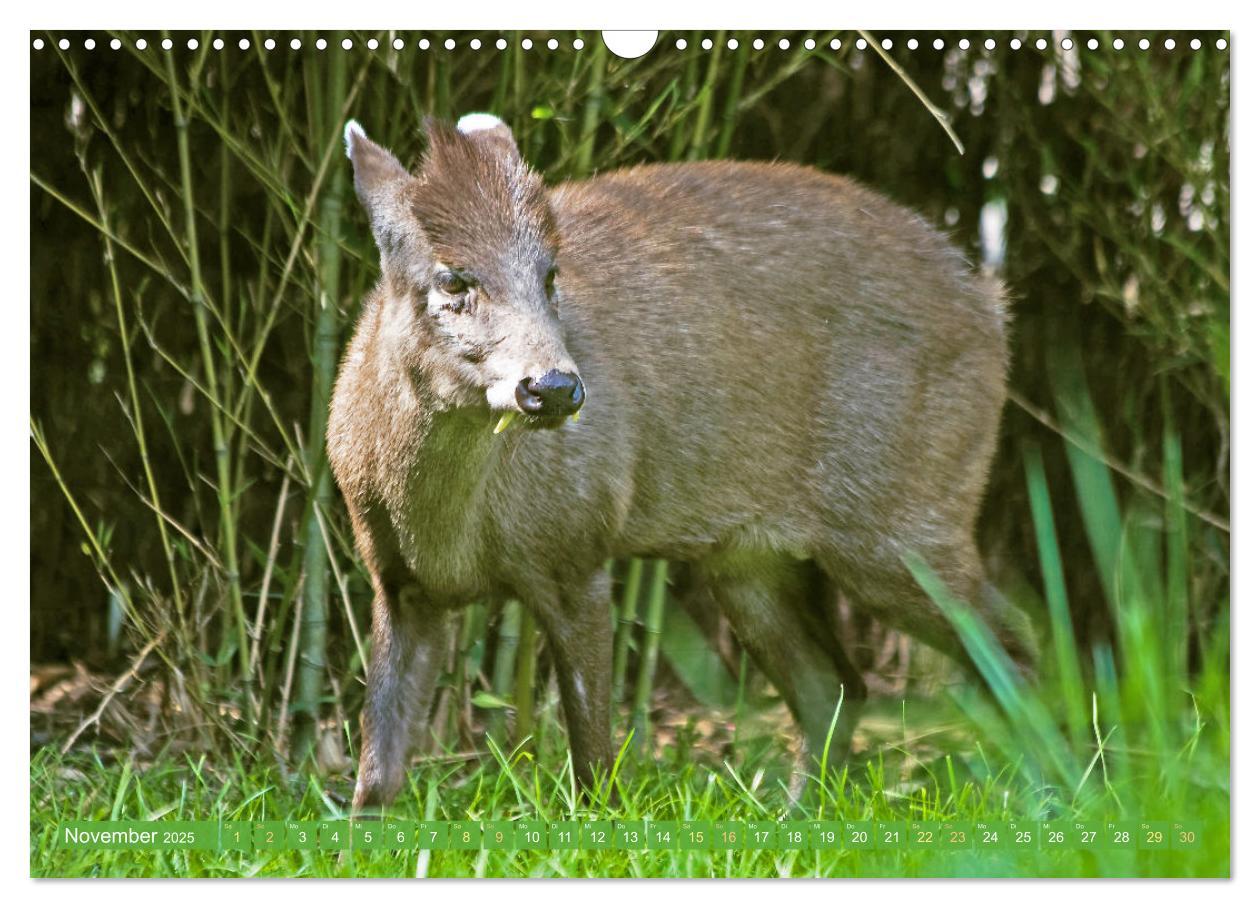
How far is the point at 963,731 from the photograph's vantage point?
4336 millimetres

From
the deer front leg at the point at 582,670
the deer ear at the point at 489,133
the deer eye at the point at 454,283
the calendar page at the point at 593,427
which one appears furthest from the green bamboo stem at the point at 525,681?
the deer ear at the point at 489,133

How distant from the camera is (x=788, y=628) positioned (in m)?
6.02

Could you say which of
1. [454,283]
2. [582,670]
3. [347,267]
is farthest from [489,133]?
[582,670]

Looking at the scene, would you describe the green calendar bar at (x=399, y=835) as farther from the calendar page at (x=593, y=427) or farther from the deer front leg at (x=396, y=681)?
the deer front leg at (x=396, y=681)

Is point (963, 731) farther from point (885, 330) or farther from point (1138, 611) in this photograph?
point (885, 330)

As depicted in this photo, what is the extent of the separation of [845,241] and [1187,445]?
1222mm

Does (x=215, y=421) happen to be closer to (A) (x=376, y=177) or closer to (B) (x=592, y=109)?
(A) (x=376, y=177)

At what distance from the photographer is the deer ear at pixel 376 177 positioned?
16.0ft

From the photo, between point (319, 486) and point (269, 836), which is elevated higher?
point (319, 486)

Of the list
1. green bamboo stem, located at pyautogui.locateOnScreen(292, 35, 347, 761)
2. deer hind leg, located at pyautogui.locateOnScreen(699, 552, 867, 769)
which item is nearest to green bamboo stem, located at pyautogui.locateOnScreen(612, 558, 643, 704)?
deer hind leg, located at pyautogui.locateOnScreen(699, 552, 867, 769)

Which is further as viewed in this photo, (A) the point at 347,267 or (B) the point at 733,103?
(A) the point at 347,267

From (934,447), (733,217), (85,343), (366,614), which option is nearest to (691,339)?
(733,217)

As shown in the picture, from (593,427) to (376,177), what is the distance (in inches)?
37.4

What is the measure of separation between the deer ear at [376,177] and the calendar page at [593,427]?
12mm
